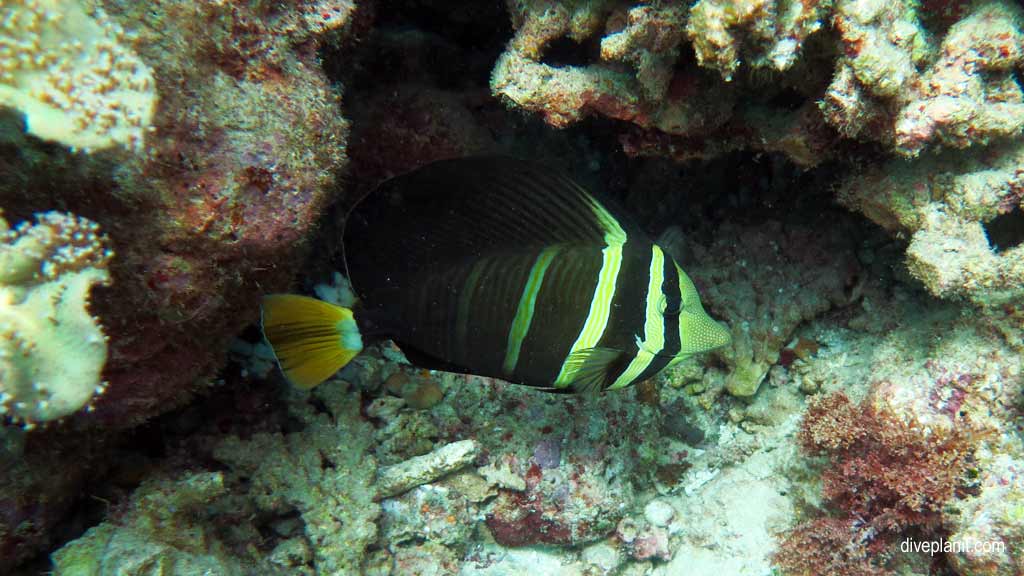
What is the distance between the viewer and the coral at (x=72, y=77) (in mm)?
1337

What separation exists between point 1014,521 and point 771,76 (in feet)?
6.84

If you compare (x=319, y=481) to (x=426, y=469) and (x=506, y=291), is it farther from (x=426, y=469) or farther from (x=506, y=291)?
(x=506, y=291)

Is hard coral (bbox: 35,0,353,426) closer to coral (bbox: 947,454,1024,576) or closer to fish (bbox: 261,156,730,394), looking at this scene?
fish (bbox: 261,156,730,394)

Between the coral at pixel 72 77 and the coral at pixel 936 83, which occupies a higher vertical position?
the coral at pixel 936 83

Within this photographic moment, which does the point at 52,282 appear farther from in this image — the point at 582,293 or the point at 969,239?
the point at 969,239

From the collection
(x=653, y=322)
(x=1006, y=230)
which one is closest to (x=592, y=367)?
(x=653, y=322)

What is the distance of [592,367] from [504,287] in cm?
49

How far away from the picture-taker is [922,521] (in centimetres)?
259

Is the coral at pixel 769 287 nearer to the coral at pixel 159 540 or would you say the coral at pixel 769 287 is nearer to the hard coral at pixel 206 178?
the hard coral at pixel 206 178

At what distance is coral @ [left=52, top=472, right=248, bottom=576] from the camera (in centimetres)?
210

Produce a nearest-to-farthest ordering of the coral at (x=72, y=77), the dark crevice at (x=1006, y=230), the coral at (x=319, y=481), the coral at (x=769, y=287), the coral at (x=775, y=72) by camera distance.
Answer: the coral at (x=72, y=77) → the coral at (x=775, y=72) → the dark crevice at (x=1006, y=230) → the coral at (x=319, y=481) → the coral at (x=769, y=287)

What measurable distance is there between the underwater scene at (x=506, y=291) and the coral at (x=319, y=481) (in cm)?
2

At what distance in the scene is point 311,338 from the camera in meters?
2.27

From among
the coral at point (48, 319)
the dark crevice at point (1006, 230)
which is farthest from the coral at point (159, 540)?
the dark crevice at point (1006, 230)
